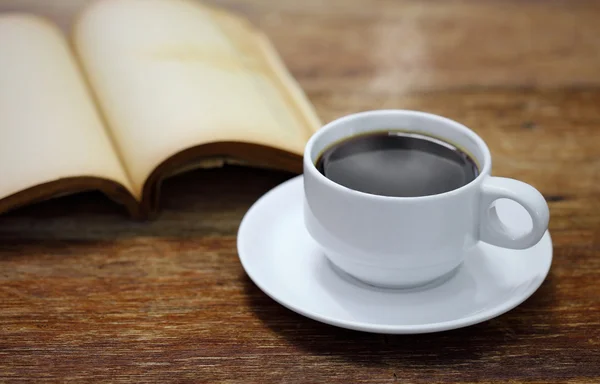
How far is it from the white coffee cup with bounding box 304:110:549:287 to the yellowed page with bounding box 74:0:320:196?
0.19 meters

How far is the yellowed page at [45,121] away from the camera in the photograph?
0.76 meters

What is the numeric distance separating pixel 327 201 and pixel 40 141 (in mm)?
365

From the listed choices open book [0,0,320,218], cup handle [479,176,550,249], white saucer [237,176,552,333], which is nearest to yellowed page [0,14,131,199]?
open book [0,0,320,218]

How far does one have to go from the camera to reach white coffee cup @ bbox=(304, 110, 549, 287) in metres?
0.59

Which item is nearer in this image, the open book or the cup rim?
the cup rim

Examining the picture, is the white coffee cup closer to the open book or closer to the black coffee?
the black coffee

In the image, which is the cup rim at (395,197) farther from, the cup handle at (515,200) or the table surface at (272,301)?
the table surface at (272,301)

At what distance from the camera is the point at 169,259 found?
0.75 m

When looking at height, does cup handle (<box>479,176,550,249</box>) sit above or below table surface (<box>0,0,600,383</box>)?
above

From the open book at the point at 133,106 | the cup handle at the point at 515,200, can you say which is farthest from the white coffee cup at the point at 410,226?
the open book at the point at 133,106

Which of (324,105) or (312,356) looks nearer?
(312,356)

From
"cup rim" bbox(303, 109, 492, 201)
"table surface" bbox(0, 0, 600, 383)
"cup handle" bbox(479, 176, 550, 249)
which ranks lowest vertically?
"table surface" bbox(0, 0, 600, 383)

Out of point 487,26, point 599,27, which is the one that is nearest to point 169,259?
point 487,26

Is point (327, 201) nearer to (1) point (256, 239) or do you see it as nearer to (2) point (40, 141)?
(1) point (256, 239)
